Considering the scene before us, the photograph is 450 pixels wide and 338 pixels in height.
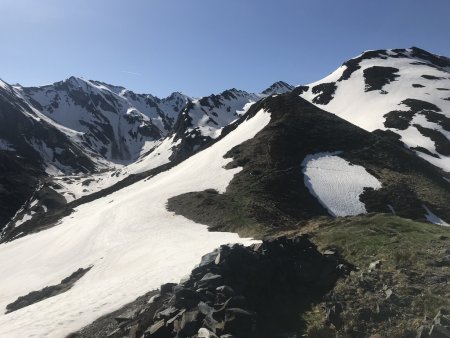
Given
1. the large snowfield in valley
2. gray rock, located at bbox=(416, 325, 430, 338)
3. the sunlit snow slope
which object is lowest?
gray rock, located at bbox=(416, 325, 430, 338)

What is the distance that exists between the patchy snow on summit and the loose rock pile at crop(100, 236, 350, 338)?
33.0 meters

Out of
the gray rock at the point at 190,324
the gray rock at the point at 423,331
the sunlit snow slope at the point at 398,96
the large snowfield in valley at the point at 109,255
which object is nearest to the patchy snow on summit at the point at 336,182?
the large snowfield in valley at the point at 109,255

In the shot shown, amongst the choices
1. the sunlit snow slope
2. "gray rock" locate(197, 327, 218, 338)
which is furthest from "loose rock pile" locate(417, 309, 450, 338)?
the sunlit snow slope

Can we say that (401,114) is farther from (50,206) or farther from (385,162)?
(50,206)

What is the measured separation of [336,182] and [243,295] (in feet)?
143

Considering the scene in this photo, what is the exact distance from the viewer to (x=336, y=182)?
59375mm

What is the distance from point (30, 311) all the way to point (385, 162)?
55653mm

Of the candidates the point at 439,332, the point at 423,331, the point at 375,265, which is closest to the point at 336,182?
the point at 375,265

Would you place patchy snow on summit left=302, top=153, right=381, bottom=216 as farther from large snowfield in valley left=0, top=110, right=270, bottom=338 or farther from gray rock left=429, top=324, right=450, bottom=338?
gray rock left=429, top=324, right=450, bottom=338

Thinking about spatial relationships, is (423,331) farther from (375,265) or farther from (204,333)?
(204,333)

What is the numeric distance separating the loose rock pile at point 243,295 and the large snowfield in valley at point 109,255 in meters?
5.04

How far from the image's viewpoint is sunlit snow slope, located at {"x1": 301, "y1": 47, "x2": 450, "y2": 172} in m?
102

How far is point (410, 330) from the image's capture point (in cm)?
1486

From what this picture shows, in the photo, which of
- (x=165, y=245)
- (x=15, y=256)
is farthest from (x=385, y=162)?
(x=15, y=256)
